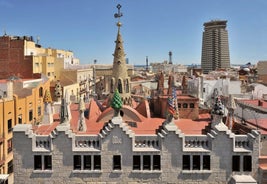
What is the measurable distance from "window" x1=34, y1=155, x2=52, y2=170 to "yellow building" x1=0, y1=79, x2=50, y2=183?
916 cm

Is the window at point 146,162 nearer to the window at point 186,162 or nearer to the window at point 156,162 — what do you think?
the window at point 156,162

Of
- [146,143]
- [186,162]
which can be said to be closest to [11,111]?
[146,143]

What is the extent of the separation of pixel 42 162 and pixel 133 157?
22.4ft

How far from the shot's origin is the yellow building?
33.2 m

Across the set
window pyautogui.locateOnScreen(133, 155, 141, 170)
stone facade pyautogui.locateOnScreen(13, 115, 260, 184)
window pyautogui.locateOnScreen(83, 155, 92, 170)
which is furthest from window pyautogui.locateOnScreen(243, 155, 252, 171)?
window pyautogui.locateOnScreen(83, 155, 92, 170)

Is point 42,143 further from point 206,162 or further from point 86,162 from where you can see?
point 206,162

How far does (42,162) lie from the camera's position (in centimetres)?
2119

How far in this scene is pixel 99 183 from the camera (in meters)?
21.2

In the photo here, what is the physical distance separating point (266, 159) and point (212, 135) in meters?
4.46

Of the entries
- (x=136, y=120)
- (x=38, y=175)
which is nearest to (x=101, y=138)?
(x=38, y=175)

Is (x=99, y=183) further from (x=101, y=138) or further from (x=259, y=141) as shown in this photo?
(x=259, y=141)

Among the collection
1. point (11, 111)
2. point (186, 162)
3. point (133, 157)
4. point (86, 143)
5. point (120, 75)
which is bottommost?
point (186, 162)

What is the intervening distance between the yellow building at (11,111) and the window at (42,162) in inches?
361

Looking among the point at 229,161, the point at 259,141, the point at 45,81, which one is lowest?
the point at 229,161
